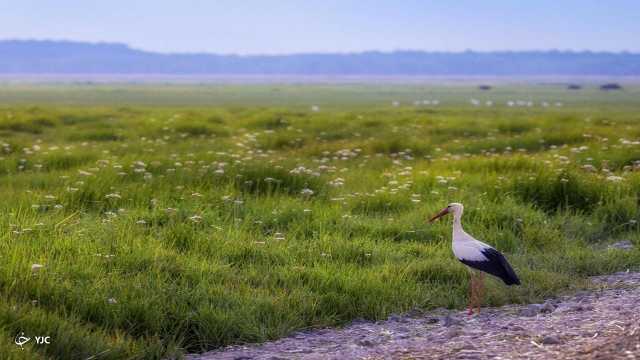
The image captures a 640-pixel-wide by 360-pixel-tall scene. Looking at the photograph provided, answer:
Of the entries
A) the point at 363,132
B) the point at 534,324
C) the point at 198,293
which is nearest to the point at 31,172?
the point at 198,293

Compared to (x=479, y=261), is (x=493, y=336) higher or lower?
lower

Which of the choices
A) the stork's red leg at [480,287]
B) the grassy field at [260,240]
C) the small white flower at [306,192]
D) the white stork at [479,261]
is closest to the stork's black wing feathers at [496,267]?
the white stork at [479,261]

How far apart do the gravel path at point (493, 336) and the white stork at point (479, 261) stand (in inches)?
10.0

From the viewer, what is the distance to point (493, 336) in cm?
761

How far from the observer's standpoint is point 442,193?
14.0 meters

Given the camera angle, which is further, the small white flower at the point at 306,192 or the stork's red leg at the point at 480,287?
the small white flower at the point at 306,192

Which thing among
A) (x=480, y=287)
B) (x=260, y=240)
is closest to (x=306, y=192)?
(x=260, y=240)

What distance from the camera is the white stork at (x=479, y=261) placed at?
28.1 feet

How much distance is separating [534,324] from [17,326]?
4.50m

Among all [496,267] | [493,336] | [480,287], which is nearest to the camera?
[493,336]

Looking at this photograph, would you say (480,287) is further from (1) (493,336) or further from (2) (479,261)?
(1) (493,336)

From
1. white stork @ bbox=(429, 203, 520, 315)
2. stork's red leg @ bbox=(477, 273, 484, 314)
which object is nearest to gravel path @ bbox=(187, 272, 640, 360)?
stork's red leg @ bbox=(477, 273, 484, 314)

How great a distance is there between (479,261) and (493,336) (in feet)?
3.92

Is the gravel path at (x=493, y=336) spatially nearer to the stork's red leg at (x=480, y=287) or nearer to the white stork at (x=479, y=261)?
the stork's red leg at (x=480, y=287)
